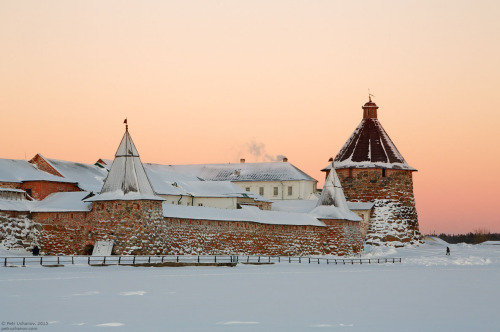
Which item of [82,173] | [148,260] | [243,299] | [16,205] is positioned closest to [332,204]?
[82,173]

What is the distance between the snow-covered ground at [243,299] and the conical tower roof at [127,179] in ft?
18.2

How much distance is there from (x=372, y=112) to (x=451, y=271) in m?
23.0

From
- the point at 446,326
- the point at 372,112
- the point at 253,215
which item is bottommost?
the point at 446,326

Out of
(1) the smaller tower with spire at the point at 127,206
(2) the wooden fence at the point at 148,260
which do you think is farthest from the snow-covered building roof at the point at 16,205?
(2) the wooden fence at the point at 148,260

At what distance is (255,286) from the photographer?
2878 cm

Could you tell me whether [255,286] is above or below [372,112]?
below

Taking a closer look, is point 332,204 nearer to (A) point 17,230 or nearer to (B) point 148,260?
(B) point 148,260

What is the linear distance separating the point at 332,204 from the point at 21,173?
62.4 feet

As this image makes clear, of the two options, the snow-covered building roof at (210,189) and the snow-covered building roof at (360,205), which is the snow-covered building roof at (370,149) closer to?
the snow-covered building roof at (360,205)

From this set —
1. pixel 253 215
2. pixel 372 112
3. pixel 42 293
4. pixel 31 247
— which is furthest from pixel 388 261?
pixel 42 293

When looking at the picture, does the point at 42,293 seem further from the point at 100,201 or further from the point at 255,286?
the point at 100,201

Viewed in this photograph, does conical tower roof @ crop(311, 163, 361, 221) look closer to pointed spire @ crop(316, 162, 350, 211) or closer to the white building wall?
pointed spire @ crop(316, 162, 350, 211)

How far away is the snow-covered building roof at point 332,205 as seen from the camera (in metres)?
51.9

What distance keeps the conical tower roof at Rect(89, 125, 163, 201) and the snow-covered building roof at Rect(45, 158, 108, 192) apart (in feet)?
23.8
